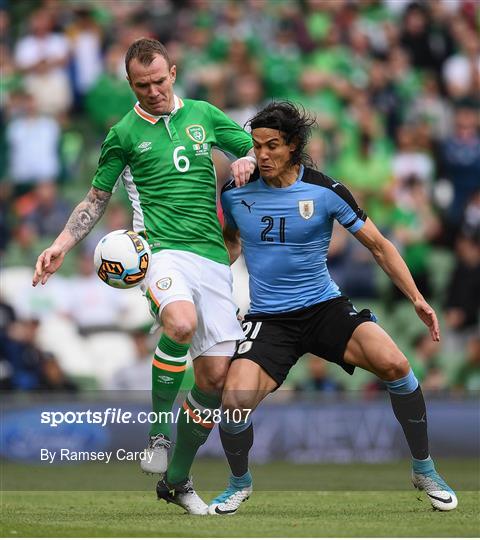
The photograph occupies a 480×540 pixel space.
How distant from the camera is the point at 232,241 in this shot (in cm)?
979

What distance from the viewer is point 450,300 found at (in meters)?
17.2

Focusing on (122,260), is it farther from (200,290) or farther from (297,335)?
(297,335)

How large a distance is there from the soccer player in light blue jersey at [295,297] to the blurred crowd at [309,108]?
6.30 metres

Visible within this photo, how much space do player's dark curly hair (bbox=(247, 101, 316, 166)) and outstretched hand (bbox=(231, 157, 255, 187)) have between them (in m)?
0.23

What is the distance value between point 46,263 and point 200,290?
1.04 m

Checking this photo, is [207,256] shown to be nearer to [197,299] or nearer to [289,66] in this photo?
[197,299]

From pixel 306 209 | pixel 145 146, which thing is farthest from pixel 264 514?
pixel 145 146

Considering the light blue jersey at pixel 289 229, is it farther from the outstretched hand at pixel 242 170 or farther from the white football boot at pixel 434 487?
the white football boot at pixel 434 487

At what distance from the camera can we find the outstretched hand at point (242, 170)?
30.2ft

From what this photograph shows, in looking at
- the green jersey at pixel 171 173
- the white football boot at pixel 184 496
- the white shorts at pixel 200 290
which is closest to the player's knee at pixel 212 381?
the white shorts at pixel 200 290

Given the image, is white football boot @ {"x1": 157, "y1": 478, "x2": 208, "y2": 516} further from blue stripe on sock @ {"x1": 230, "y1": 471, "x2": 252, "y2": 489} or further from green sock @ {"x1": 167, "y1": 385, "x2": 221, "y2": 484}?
blue stripe on sock @ {"x1": 230, "y1": 471, "x2": 252, "y2": 489}

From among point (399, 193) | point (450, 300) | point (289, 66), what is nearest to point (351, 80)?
point (289, 66)

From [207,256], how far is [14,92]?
8.97m

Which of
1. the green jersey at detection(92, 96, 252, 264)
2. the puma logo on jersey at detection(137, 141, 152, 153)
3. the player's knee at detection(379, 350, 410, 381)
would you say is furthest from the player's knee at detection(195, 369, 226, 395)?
the puma logo on jersey at detection(137, 141, 152, 153)
